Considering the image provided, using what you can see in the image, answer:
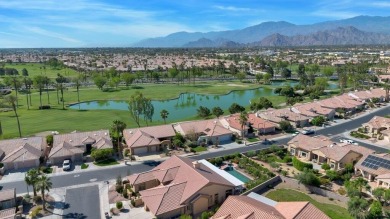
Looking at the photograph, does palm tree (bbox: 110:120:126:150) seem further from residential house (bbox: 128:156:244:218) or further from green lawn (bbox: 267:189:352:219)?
green lawn (bbox: 267:189:352:219)

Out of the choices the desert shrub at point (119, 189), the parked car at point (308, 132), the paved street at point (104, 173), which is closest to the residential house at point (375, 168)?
the paved street at point (104, 173)

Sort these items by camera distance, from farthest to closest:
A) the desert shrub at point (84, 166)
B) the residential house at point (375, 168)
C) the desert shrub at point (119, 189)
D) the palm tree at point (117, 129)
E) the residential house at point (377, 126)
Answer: the residential house at point (377, 126)
the palm tree at point (117, 129)
the desert shrub at point (84, 166)
the residential house at point (375, 168)
the desert shrub at point (119, 189)

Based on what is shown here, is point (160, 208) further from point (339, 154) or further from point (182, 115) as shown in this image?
point (182, 115)

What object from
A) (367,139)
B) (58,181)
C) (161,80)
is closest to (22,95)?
(161,80)

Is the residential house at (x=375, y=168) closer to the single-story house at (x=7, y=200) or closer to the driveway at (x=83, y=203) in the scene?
the driveway at (x=83, y=203)

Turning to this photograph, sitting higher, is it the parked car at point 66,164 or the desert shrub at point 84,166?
the parked car at point 66,164

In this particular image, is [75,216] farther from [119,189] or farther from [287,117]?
[287,117]
